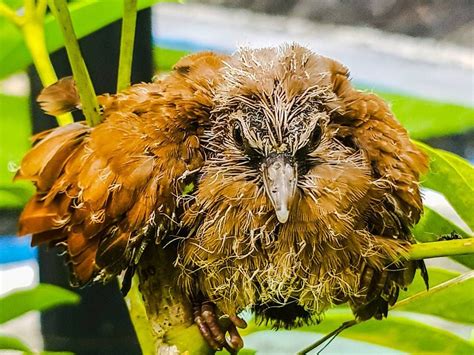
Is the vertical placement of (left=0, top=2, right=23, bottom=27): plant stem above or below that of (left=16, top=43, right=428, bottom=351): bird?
above

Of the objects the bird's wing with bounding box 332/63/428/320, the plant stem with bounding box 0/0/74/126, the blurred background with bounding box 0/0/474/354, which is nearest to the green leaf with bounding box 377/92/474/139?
the blurred background with bounding box 0/0/474/354

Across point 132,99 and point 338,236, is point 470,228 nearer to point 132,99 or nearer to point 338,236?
point 338,236

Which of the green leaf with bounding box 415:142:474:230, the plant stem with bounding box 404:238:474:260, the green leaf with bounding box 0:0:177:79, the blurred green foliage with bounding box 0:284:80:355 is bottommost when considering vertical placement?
the blurred green foliage with bounding box 0:284:80:355

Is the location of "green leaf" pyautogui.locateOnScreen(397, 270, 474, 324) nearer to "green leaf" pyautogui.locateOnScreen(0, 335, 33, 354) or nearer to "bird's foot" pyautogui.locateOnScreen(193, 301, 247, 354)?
"bird's foot" pyautogui.locateOnScreen(193, 301, 247, 354)

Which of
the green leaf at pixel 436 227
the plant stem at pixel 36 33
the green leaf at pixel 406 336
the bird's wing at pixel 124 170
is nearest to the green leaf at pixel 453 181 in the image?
the green leaf at pixel 436 227

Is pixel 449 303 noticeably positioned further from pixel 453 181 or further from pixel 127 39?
pixel 127 39

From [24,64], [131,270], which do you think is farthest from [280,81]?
[24,64]

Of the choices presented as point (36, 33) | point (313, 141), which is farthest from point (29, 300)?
point (313, 141)
